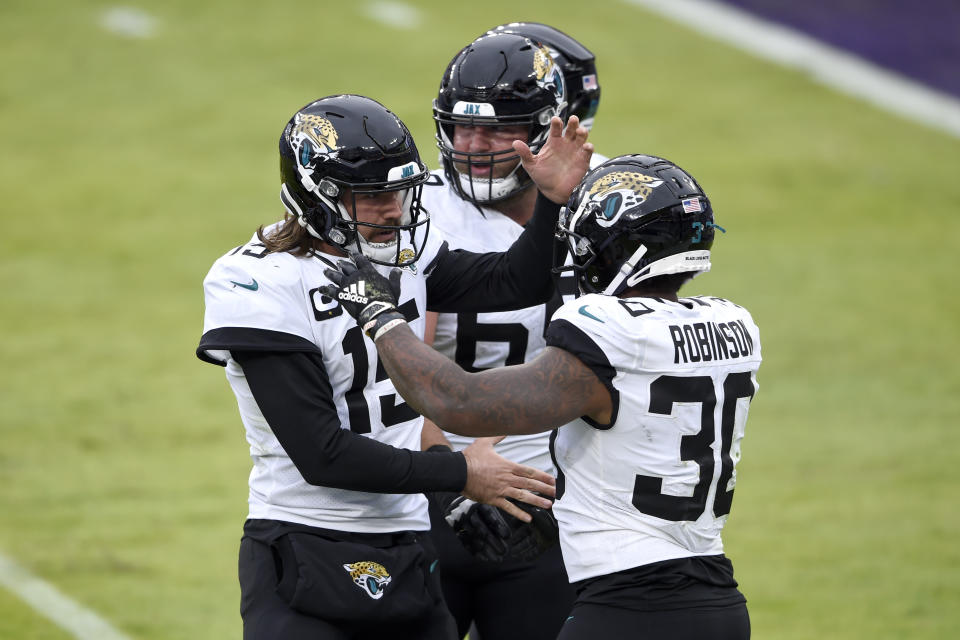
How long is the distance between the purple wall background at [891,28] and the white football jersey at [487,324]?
1402 centimetres

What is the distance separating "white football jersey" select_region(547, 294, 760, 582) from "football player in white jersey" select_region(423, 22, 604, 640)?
83 centimetres

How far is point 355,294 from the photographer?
11.2 feet

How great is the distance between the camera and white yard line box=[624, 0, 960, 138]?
1655 cm

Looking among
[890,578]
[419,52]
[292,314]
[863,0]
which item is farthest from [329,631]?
[863,0]

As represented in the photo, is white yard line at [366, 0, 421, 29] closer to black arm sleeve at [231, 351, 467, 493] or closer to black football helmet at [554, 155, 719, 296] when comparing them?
black football helmet at [554, 155, 719, 296]

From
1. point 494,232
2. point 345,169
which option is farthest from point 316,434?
point 494,232

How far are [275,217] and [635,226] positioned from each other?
10.5m

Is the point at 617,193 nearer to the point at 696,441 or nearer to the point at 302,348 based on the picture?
the point at 696,441

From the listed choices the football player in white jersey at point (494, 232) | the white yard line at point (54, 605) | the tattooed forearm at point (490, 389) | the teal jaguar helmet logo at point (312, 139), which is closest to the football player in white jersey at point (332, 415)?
the teal jaguar helmet logo at point (312, 139)

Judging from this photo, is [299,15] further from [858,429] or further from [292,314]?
[292,314]

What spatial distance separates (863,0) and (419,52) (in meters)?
6.98

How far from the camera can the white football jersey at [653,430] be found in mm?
3264

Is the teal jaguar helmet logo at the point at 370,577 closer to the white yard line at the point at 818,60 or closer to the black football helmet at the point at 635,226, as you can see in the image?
the black football helmet at the point at 635,226

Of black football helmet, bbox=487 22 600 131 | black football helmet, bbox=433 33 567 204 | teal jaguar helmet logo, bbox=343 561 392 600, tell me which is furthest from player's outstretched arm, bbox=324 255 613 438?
black football helmet, bbox=487 22 600 131
